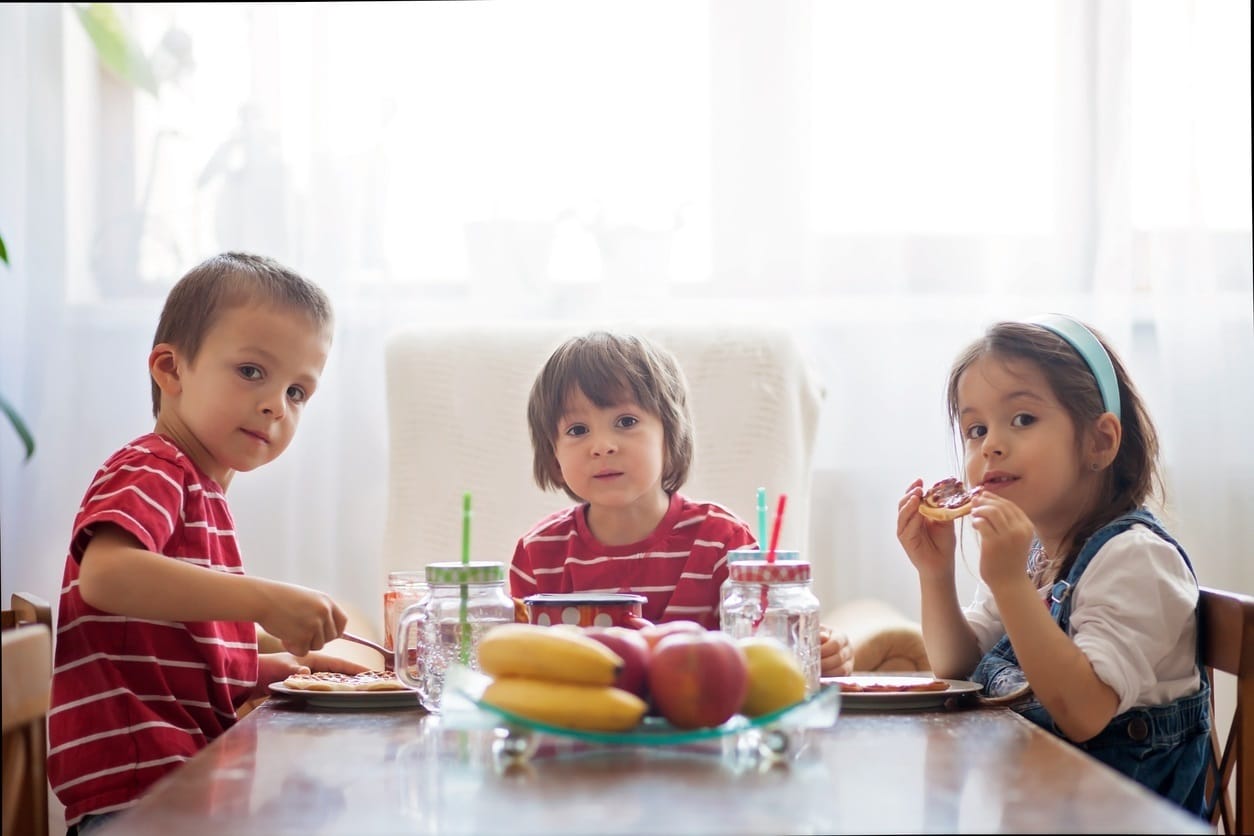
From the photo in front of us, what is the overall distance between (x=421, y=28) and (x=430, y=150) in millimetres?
248

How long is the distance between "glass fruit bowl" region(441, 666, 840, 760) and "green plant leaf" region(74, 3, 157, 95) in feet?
6.48

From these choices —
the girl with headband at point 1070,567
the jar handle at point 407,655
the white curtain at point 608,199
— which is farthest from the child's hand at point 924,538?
the white curtain at point 608,199

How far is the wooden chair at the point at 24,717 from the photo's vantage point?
904 millimetres

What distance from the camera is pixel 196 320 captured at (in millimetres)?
1554

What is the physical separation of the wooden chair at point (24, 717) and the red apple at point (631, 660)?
415mm

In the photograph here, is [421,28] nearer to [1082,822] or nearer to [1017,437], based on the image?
[1017,437]

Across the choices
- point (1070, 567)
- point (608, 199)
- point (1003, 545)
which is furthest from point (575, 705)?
point (608, 199)

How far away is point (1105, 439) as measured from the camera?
4.83ft

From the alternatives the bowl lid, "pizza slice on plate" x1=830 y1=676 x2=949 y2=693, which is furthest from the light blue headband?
the bowl lid

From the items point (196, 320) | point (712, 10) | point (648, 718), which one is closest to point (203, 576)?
point (196, 320)

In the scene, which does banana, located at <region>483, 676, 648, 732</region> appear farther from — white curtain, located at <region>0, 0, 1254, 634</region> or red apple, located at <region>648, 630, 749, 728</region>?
white curtain, located at <region>0, 0, 1254, 634</region>

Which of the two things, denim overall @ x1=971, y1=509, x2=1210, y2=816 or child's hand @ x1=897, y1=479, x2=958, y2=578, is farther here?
child's hand @ x1=897, y1=479, x2=958, y2=578

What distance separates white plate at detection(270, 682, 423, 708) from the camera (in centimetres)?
126

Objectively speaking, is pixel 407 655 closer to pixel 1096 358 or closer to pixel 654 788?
pixel 654 788
